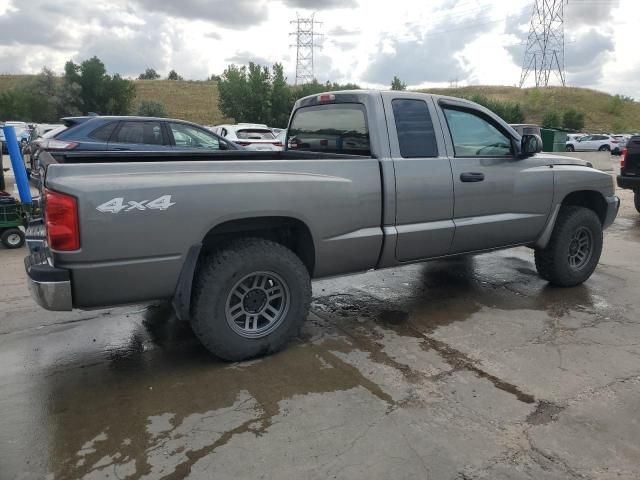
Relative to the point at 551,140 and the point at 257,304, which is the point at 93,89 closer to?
the point at 551,140

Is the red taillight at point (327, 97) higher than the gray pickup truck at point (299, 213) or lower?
higher

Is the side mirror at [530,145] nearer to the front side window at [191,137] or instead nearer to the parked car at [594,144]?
the front side window at [191,137]

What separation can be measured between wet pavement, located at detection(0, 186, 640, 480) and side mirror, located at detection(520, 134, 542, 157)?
1.45 m

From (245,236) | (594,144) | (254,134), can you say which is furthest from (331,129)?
(594,144)

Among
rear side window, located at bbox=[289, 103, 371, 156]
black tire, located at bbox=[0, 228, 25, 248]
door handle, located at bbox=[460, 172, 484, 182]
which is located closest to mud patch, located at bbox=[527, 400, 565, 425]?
door handle, located at bbox=[460, 172, 484, 182]

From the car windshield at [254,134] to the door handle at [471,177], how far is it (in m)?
12.4

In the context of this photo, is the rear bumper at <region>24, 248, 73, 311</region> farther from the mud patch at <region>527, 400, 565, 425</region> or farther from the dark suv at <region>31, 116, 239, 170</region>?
the dark suv at <region>31, 116, 239, 170</region>

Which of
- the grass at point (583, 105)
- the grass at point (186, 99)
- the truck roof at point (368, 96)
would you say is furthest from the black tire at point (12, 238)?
the grass at point (583, 105)

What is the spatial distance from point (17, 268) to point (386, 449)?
5406mm

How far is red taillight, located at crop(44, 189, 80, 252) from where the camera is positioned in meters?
2.98

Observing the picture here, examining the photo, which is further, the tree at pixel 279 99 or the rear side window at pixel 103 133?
the tree at pixel 279 99

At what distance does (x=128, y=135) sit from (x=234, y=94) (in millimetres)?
36054

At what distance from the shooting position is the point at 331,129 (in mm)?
4781

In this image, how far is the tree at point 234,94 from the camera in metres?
43.8
